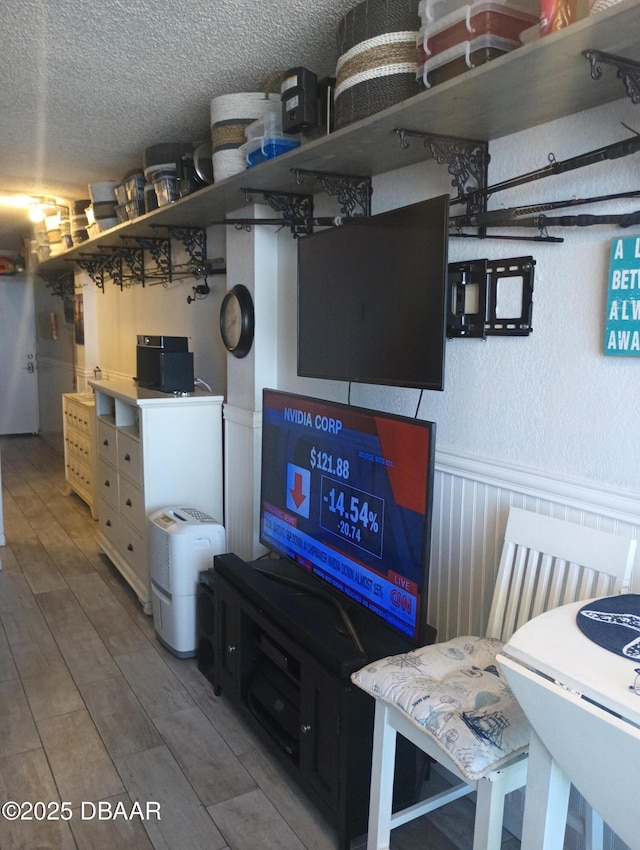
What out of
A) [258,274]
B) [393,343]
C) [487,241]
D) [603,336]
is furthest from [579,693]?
[258,274]

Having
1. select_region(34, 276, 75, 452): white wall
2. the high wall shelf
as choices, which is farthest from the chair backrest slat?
select_region(34, 276, 75, 452): white wall

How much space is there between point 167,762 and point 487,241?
1.93 meters

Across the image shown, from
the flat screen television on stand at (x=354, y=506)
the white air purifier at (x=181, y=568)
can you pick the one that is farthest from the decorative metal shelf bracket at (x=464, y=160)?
the white air purifier at (x=181, y=568)

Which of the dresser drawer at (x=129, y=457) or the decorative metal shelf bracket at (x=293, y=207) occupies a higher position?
the decorative metal shelf bracket at (x=293, y=207)

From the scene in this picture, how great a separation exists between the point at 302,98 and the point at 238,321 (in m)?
1.23

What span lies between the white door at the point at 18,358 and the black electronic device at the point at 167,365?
17.4ft

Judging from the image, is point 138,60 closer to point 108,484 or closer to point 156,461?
point 156,461

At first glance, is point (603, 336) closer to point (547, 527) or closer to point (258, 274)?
point (547, 527)

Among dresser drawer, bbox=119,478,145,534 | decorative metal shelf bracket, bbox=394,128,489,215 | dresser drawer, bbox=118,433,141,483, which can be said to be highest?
decorative metal shelf bracket, bbox=394,128,489,215

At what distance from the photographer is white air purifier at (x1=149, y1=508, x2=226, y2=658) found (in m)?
2.84

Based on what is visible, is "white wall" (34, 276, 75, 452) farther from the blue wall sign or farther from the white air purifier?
the blue wall sign

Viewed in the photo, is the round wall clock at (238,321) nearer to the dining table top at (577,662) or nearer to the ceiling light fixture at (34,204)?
the dining table top at (577,662)

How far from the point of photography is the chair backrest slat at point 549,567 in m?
1.57

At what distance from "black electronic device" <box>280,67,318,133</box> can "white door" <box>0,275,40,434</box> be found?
A: 22.6 ft
